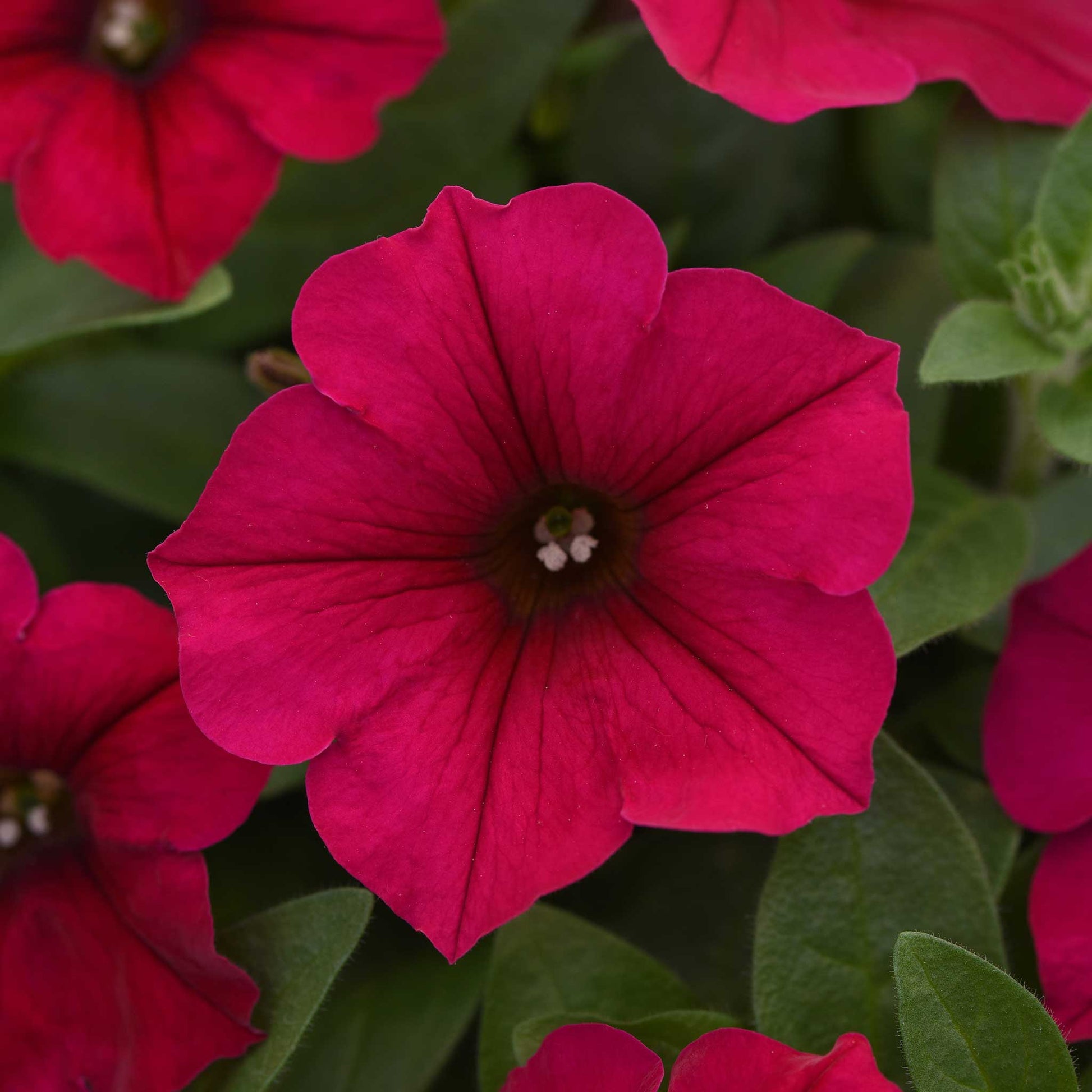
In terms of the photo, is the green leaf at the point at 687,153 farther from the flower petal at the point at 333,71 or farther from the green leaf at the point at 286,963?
the green leaf at the point at 286,963

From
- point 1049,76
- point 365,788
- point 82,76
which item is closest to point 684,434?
point 365,788

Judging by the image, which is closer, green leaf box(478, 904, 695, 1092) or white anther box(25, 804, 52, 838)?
green leaf box(478, 904, 695, 1092)

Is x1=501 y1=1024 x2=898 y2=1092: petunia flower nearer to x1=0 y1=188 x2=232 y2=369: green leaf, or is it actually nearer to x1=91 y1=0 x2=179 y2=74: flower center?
x1=0 y1=188 x2=232 y2=369: green leaf

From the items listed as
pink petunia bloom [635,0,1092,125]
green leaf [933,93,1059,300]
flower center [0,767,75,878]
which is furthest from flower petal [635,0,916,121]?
flower center [0,767,75,878]

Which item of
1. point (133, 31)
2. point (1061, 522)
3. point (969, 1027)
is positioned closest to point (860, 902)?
point (969, 1027)

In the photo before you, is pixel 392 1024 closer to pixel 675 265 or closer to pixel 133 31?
pixel 675 265

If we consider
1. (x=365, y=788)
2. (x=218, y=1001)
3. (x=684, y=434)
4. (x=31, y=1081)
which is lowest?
(x=31, y=1081)

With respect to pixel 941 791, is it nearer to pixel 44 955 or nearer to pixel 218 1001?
pixel 218 1001
